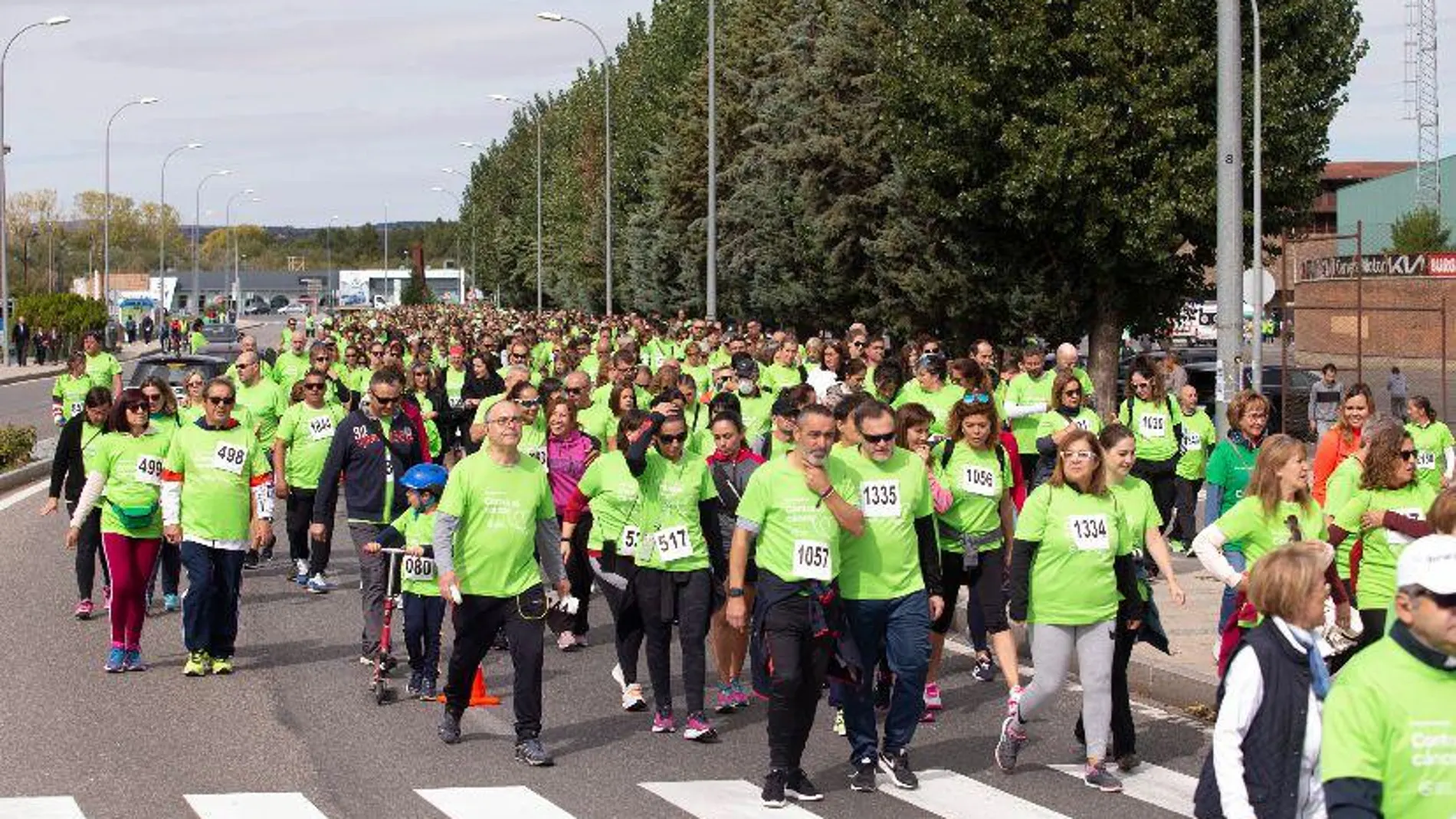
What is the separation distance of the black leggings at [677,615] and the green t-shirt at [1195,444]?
27.1 feet

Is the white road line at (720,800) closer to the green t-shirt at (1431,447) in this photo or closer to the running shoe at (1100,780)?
the running shoe at (1100,780)

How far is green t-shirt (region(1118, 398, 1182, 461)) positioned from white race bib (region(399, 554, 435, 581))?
25.2ft

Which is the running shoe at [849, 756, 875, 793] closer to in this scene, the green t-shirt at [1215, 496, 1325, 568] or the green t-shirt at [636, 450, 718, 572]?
the green t-shirt at [636, 450, 718, 572]

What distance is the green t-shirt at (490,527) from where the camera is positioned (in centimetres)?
1082

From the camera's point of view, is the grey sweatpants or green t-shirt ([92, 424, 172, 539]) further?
green t-shirt ([92, 424, 172, 539])

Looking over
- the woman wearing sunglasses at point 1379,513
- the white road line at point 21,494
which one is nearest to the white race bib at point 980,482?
the woman wearing sunglasses at point 1379,513

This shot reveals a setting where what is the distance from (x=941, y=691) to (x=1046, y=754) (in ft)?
6.43

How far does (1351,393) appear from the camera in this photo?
14.4 m

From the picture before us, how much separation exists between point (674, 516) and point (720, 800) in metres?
2.00

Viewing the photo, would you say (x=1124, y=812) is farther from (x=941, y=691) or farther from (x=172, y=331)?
(x=172, y=331)

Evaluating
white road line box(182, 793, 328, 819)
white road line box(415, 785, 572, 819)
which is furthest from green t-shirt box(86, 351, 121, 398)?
white road line box(415, 785, 572, 819)

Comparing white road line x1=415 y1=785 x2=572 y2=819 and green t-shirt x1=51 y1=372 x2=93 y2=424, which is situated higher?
green t-shirt x1=51 y1=372 x2=93 y2=424

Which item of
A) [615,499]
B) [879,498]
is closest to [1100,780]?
[879,498]

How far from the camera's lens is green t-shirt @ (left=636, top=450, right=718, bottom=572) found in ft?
37.8
